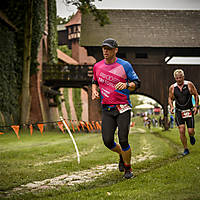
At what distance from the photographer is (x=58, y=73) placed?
86.3ft

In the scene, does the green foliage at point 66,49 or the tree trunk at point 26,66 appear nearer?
the tree trunk at point 26,66

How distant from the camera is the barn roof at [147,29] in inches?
1032

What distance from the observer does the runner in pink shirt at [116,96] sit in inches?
203

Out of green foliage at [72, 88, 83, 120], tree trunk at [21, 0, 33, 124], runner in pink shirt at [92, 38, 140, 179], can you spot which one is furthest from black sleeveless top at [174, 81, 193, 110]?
green foliage at [72, 88, 83, 120]

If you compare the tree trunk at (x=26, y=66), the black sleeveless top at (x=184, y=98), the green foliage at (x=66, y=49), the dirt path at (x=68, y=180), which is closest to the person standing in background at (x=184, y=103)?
the black sleeveless top at (x=184, y=98)

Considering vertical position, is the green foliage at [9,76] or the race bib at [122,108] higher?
the green foliage at [9,76]

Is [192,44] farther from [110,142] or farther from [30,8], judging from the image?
[110,142]

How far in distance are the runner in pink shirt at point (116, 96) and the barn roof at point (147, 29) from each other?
66.8ft

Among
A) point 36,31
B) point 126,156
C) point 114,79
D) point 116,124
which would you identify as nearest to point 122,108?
point 116,124

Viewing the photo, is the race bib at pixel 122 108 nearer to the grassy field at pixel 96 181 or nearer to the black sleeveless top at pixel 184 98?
the grassy field at pixel 96 181

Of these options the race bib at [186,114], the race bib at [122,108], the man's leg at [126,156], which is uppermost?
the race bib at [122,108]

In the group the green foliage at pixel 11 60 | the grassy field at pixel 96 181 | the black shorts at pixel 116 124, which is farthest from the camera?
the green foliage at pixel 11 60

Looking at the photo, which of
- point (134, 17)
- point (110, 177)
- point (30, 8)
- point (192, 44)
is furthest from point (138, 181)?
point (134, 17)

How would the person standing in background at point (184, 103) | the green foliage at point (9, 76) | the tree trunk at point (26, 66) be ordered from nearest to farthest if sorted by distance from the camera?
the person standing in background at point (184, 103) < the green foliage at point (9, 76) < the tree trunk at point (26, 66)
